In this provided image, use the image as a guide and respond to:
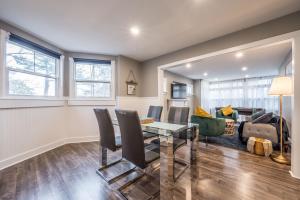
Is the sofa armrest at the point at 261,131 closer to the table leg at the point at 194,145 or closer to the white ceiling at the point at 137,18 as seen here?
the table leg at the point at 194,145

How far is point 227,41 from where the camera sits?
2.70m

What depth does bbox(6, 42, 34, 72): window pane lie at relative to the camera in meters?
2.40

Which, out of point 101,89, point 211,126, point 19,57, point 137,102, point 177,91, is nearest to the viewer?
point 19,57

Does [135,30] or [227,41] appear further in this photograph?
[227,41]

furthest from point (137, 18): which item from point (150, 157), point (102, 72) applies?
point (102, 72)

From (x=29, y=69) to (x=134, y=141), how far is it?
2.71m

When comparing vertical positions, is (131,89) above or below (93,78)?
below

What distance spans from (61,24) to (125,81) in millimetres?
2029

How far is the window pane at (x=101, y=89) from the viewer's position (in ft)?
12.7

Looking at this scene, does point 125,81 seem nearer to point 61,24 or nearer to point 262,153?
point 61,24

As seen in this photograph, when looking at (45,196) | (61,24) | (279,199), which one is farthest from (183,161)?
(61,24)

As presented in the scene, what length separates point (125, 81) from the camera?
4066 mm

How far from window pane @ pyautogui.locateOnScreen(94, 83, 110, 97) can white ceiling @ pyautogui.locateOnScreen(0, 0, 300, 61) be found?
1.21 m

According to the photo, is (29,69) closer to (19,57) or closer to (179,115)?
(19,57)
